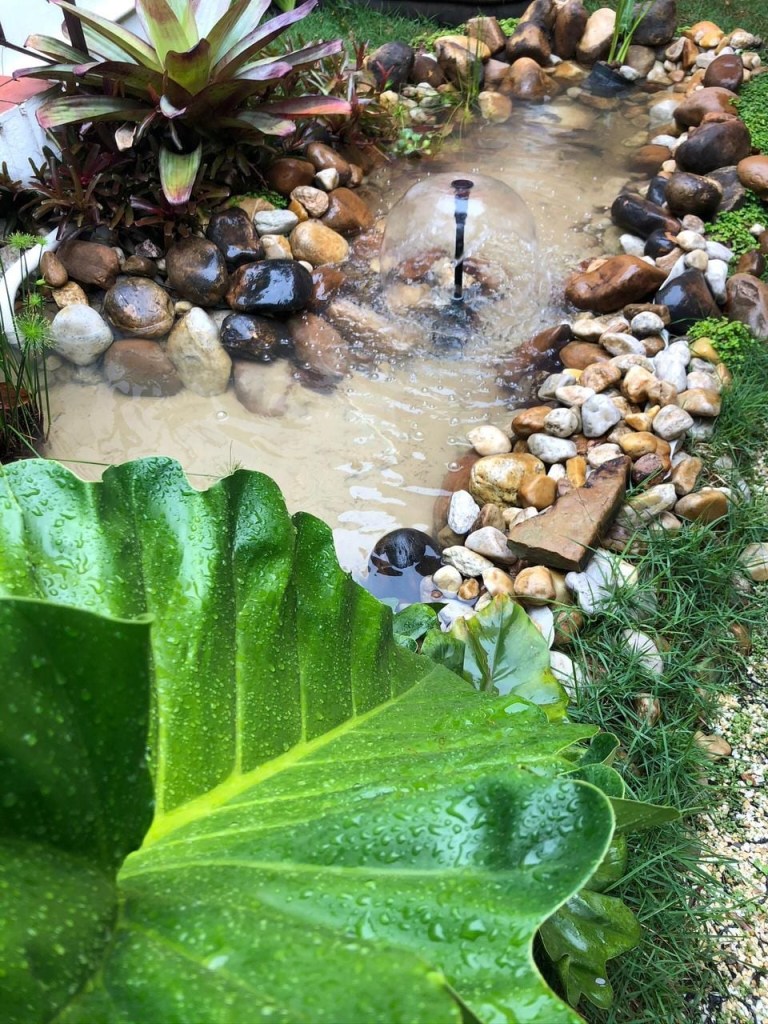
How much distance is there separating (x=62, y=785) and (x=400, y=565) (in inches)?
80.1

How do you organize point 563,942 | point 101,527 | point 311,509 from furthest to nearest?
point 311,509, point 563,942, point 101,527

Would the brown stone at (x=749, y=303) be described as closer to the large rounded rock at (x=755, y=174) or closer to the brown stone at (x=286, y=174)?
the large rounded rock at (x=755, y=174)

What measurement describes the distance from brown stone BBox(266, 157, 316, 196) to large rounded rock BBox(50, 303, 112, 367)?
1.11 meters

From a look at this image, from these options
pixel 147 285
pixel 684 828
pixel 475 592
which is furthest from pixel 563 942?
pixel 147 285

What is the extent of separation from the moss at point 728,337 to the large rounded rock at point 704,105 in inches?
65.9

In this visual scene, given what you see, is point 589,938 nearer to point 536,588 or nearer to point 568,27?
point 536,588

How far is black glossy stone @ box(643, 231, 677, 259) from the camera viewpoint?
3.46 metres

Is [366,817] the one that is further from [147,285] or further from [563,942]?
[147,285]

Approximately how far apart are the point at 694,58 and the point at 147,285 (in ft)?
11.9

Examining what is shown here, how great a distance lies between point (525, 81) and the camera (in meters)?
4.82

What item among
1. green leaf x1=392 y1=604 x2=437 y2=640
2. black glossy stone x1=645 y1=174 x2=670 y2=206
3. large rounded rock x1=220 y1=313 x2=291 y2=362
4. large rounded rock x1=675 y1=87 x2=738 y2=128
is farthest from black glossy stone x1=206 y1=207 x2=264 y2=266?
large rounded rock x1=675 y1=87 x2=738 y2=128

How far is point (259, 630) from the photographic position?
2.91ft

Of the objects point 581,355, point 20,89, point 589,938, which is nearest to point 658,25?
point 581,355

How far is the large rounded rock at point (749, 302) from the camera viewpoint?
10.0 feet
